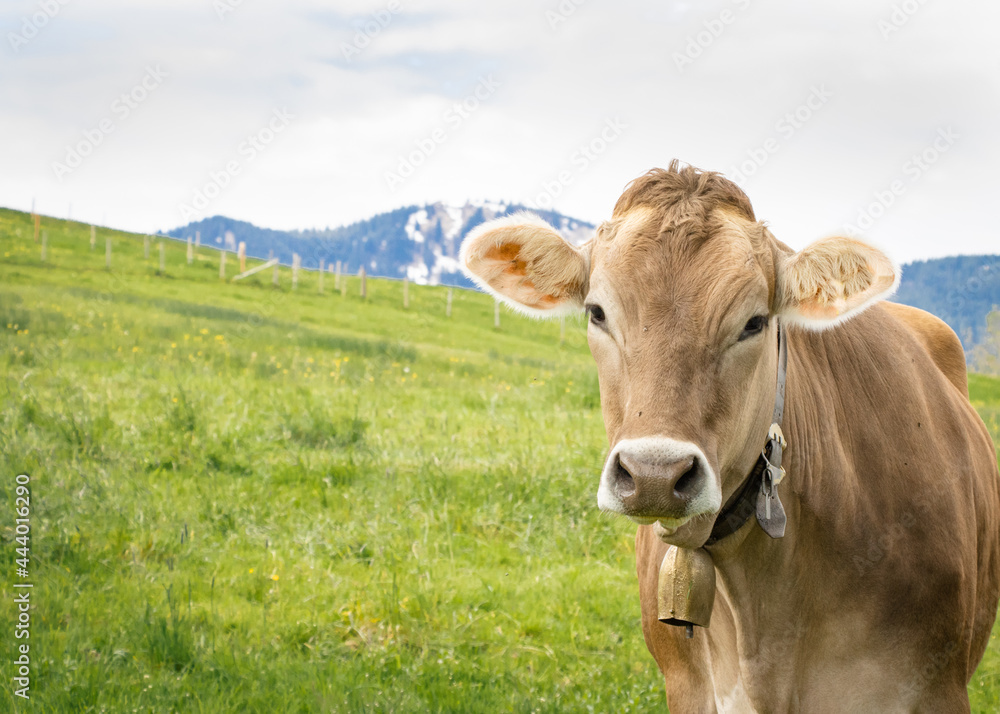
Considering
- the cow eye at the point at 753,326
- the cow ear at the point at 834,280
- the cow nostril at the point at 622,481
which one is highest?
the cow ear at the point at 834,280

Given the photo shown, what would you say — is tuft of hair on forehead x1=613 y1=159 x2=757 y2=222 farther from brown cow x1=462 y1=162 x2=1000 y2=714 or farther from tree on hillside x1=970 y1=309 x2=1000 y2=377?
tree on hillside x1=970 y1=309 x2=1000 y2=377

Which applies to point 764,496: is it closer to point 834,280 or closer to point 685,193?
point 834,280

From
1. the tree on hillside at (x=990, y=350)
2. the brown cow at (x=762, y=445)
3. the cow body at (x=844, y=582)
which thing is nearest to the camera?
the brown cow at (x=762, y=445)

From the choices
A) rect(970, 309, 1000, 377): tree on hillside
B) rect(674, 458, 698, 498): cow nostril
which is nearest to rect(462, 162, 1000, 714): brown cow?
rect(674, 458, 698, 498): cow nostril

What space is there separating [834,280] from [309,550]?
4402mm

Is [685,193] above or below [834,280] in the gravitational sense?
above

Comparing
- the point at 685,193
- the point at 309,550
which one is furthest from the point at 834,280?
the point at 309,550

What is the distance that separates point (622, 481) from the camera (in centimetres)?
205

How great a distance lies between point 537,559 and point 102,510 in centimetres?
319

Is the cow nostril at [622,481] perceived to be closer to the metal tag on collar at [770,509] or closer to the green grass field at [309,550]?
the metal tag on collar at [770,509]

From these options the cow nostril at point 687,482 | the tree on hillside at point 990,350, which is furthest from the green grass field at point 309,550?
the tree on hillside at point 990,350

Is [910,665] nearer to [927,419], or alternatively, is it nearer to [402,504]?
[927,419]

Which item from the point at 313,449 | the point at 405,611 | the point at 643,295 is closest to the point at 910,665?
the point at 643,295

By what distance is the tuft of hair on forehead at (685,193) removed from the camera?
99.9 inches
